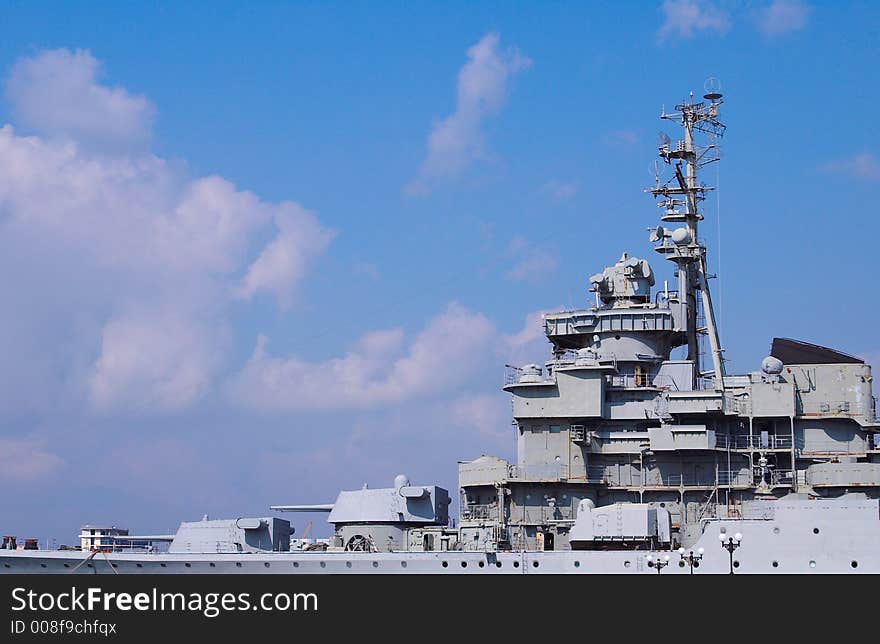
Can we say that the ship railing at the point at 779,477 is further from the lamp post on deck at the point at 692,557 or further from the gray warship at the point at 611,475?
the lamp post on deck at the point at 692,557

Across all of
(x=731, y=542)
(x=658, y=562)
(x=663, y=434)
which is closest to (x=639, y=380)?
(x=663, y=434)

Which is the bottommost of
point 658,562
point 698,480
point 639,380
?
point 658,562

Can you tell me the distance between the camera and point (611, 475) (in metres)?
44.3

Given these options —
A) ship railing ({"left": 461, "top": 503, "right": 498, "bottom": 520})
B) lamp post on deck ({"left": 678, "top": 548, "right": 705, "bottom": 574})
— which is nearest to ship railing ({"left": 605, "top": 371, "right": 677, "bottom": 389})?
ship railing ({"left": 461, "top": 503, "right": 498, "bottom": 520})

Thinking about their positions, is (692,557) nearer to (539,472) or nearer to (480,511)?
(539,472)

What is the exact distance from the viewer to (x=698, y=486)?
43312 millimetres

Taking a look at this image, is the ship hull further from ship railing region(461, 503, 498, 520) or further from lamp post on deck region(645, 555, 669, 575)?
ship railing region(461, 503, 498, 520)

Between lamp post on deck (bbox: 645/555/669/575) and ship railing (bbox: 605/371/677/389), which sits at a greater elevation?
ship railing (bbox: 605/371/677/389)

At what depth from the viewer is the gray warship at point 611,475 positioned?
41.3 meters

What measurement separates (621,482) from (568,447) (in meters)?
2.10

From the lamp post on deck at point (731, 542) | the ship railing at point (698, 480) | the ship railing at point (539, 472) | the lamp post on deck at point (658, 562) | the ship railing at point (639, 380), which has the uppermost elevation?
the ship railing at point (639, 380)

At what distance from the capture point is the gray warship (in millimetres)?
41312

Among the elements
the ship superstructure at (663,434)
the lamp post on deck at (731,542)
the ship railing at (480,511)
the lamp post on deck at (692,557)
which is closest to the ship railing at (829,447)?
the ship superstructure at (663,434)
